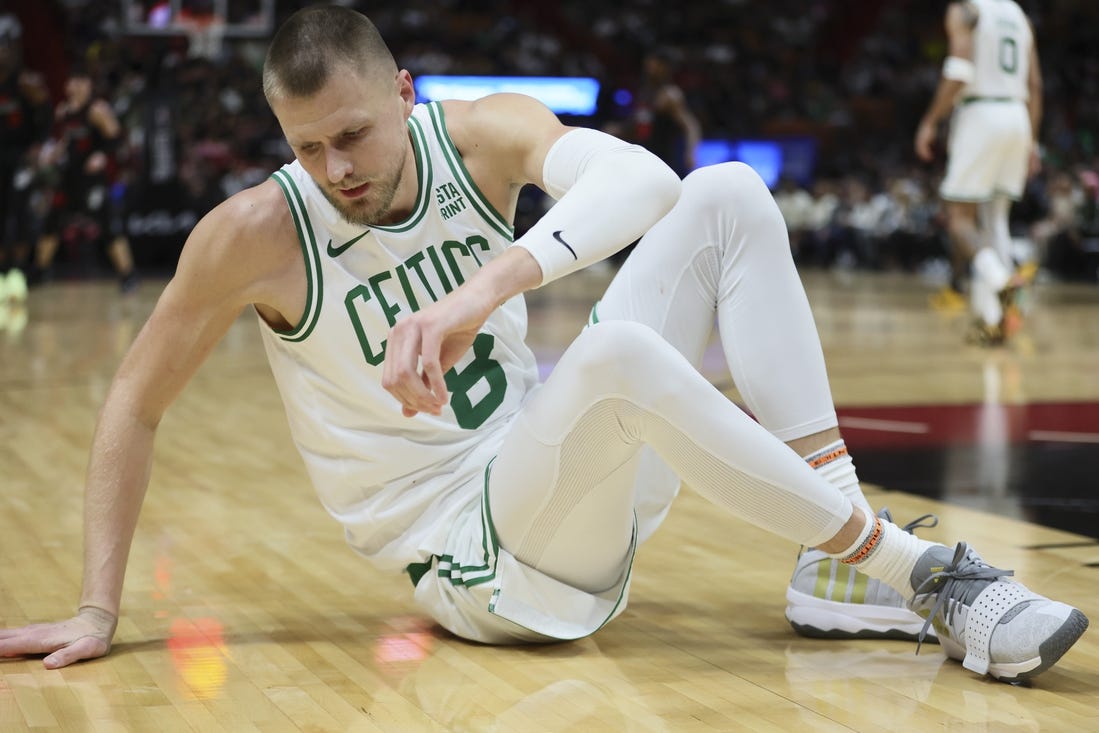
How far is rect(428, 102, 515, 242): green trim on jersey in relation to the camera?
7.22ft

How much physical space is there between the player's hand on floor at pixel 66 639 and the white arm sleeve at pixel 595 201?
2.88 ft

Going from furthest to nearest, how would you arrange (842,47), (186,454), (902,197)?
(842,47), (902,197), (186,454)

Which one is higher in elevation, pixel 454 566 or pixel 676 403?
pixel 676 403

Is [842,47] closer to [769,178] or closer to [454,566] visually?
[769,178]

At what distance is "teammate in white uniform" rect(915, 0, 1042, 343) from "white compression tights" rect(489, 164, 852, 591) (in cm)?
517

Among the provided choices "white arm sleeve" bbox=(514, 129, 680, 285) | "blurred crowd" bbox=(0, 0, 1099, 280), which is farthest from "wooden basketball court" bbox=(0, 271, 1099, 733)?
"blurred crowd" bbox=(0, 0, 1099, 280)

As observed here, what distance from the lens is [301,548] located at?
3.02m

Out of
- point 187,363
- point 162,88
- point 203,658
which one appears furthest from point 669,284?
point 162,88

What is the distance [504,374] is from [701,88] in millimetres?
17509

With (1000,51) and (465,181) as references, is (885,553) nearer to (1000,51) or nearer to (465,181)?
(465,181)

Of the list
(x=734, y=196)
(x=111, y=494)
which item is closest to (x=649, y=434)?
(x=734, y=196)

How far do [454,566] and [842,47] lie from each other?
66.3 ft

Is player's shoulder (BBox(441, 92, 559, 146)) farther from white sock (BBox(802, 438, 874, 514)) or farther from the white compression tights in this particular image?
white sock (BBox(802, 438, 874, 514))

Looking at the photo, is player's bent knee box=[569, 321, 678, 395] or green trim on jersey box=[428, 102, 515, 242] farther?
green trim on jersey box=[428, 102, 515, 242]
